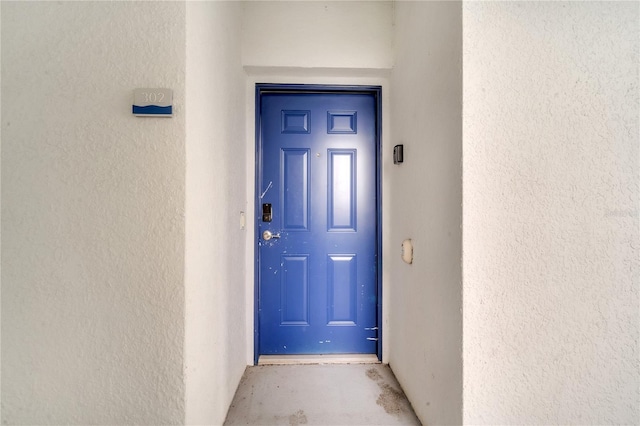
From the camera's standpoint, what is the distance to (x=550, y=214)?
987 mm

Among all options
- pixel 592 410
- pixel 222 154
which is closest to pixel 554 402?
pixel 592 410

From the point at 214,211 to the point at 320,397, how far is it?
1.27m

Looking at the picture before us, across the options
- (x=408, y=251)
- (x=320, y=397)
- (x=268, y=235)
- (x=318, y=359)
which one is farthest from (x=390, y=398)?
(x=268, y=235)

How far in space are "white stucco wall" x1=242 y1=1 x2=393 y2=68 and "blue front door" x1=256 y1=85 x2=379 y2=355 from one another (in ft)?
0.82

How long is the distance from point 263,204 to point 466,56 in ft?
4.89

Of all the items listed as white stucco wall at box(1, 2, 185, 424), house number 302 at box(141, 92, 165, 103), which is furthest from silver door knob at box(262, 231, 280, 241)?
house number 302 at box(141, 92, 165, 103)

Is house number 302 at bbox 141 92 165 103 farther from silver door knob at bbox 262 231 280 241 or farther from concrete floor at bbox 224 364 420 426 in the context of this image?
concrete floor at bbox 224 364 420 426

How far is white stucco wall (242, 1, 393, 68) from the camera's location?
1806 mm

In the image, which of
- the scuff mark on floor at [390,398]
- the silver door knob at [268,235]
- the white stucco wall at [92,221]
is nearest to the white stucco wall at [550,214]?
the scuff mark on floor at [390,398]

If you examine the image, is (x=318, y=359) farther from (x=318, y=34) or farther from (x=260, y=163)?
(x=318, y=34)

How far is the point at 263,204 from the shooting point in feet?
6.41

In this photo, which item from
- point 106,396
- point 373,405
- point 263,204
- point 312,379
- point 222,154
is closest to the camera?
point 106,396

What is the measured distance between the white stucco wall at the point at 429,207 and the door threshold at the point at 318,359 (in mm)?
218

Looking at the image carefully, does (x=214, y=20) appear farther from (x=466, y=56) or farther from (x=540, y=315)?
(x=540, y=315)
